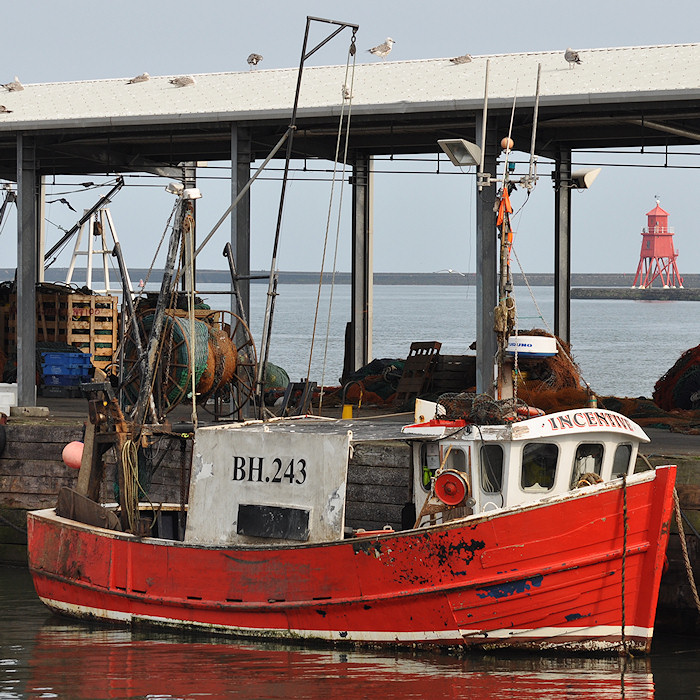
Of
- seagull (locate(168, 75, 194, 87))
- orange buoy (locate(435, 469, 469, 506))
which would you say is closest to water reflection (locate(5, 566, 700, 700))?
orange buoy (locate(435, 469, 469, 506))

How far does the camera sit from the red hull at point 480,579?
10812mm

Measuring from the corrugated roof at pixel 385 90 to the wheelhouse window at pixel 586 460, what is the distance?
20.0ft

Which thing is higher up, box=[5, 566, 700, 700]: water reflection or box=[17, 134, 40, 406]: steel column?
box=[17, 134, 40, 406]: steel column

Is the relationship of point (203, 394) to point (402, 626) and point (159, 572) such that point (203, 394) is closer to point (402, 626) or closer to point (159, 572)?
point (159, 572)

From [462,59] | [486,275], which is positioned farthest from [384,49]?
[486,275]

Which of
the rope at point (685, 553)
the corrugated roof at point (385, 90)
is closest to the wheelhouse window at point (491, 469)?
the rope at point (685, 553)

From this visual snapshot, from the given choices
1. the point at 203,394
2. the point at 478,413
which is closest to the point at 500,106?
the point at 203,394

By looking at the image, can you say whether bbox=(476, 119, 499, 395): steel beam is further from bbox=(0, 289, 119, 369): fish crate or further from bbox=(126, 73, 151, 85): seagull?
bbox=(0, 289, 119, 369): fish crate

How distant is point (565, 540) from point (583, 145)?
13.8m

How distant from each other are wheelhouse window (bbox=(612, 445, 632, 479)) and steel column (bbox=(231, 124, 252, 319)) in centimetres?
795

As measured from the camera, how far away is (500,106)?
54.1 ft

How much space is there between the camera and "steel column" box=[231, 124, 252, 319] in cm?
1841

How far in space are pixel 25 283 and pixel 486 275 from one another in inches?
272

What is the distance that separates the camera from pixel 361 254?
24797 mm
